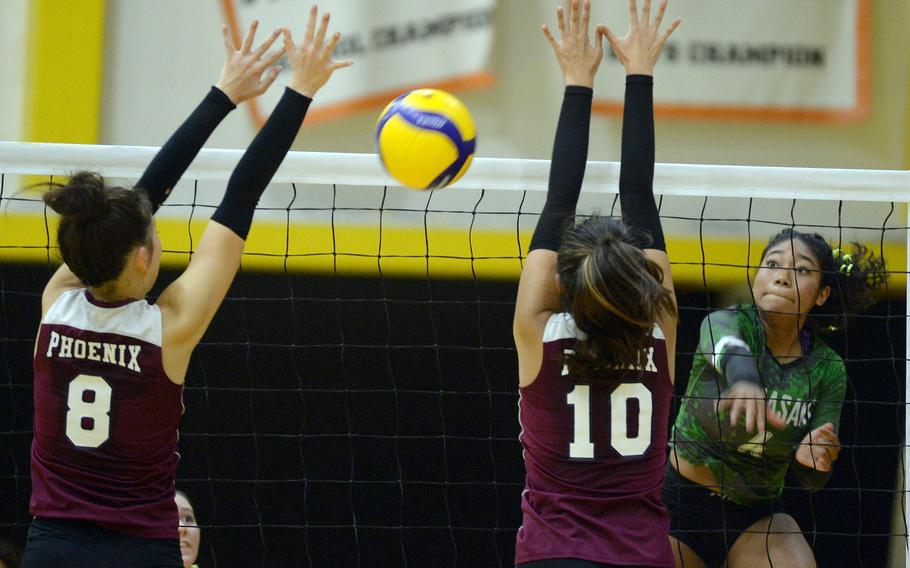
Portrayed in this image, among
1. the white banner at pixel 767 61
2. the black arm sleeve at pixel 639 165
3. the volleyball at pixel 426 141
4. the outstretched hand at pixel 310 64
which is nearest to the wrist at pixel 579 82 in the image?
the black arm sleeve at pixel 639 165

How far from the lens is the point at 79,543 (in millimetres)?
2287

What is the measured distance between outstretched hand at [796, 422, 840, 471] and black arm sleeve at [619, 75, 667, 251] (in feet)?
3.36

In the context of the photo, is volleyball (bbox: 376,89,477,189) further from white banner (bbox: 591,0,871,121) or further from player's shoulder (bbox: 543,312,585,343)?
white banner (bbox: 591,0,871,121)

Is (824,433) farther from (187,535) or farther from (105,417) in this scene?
(187,535)

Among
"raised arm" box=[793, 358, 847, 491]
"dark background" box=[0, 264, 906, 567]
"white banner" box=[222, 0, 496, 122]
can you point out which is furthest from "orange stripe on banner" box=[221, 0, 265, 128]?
"raised arm" box=[793, 358, 847, 491]

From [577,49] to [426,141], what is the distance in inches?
18.8

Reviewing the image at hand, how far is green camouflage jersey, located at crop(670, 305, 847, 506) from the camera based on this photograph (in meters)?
3.37

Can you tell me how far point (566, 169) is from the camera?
8.79 ft

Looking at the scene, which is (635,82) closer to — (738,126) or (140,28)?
(738,126)

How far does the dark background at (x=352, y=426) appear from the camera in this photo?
5.87 m

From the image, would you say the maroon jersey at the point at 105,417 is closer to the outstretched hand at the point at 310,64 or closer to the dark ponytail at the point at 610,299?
the outstretched hand at the point at 310,64

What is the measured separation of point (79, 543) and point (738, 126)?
16.2 ft

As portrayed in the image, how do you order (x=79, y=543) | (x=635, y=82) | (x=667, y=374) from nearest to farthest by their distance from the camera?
(x=79, y=543), (x=667, y=374), (x=635, y=82)

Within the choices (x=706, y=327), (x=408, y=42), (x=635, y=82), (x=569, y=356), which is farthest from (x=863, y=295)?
(x=408, y=42)
